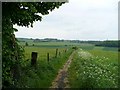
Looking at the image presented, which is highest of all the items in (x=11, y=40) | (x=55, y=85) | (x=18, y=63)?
(x=11, y=40)

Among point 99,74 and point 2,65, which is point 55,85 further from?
point 2,65

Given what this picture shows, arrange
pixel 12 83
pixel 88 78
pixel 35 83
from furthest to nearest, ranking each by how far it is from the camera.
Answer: pixel 35 83, pixel 88 78, pixel 12 83

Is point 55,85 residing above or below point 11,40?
below

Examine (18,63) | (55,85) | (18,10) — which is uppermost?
(18,10)

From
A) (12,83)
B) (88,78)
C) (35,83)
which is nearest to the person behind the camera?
(12,83)

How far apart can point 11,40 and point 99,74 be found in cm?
488

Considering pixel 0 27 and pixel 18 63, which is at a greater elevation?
pixel 0 27

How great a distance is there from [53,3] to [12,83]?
15.4 feet

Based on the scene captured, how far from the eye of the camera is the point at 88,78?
17.3 metres

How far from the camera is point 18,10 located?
16219mm

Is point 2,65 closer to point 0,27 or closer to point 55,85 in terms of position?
point 0,27

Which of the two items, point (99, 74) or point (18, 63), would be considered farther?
point (99, 74)

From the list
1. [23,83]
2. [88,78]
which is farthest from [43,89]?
[88,78]

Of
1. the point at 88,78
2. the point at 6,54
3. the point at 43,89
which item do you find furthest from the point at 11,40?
the point at 88,78
